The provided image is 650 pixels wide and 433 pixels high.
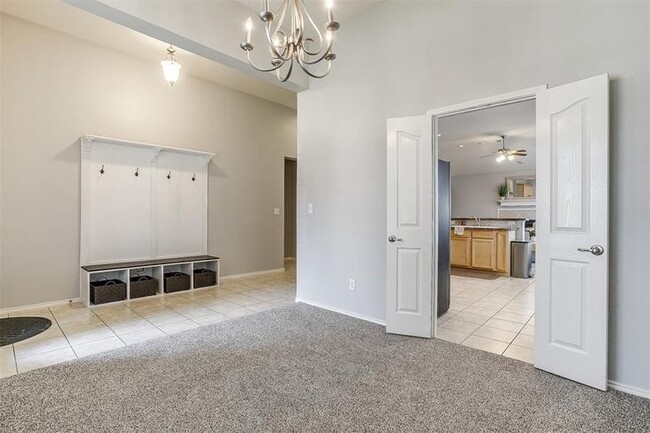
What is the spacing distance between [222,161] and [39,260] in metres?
2.89

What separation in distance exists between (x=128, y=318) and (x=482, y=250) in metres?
6.16

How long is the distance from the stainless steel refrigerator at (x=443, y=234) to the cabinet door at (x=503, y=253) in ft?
9.91

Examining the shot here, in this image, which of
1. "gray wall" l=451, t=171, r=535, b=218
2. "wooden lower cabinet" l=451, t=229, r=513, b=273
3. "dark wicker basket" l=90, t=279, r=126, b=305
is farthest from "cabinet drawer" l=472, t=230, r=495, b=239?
"dark wicker basket" l=90, t=279, r=126, b=305

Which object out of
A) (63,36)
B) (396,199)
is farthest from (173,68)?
(396,199)

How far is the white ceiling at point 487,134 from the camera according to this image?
4.66 m

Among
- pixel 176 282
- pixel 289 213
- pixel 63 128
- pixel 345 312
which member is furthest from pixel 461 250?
pixel 63 128

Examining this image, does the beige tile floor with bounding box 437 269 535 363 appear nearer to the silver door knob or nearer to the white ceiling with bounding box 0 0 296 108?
the silver door knob

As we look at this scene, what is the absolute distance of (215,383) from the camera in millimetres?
2229

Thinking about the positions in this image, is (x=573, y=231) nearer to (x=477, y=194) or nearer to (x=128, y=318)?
(x=128, y=318)

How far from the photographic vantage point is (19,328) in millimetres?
3234

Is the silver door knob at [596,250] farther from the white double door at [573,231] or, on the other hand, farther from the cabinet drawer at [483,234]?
the cabinet drawer at [483,234]

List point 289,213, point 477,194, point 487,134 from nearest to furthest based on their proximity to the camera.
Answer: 1. point 487,134
2. point 289,213
3. point 477,194

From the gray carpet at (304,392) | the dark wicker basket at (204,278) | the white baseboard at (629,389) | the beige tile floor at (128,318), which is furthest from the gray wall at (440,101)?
the dark wicker basket at (204,278)

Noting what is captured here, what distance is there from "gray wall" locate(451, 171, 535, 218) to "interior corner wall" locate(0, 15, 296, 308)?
7.56 meters
